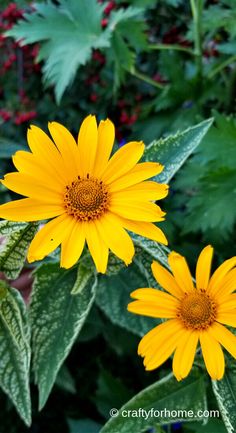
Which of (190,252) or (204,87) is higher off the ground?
(204,87)

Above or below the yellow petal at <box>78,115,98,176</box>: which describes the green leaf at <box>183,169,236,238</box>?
below

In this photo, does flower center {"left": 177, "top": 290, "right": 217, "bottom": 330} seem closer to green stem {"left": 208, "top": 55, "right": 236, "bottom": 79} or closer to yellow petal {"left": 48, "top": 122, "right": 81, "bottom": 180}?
yellow petal {"left": 48, "top": 122, "right": 81, "bottom": 180}

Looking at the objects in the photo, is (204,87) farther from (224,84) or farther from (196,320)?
(196,320)

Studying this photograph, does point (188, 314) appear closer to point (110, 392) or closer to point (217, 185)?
point (217, 185)

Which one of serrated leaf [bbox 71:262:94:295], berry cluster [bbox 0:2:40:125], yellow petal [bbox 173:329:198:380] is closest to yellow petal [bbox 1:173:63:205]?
serrated leaf [bbox 71:262:94:295]

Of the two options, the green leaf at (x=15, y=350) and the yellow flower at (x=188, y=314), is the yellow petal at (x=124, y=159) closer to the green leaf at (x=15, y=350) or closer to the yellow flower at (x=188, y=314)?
the yellow flower at (x=188, y=314)

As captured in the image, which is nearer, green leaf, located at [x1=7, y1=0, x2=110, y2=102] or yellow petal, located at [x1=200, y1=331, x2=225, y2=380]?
yellow petal, located at [x1=200, y1=331, x2=225, y2=380]

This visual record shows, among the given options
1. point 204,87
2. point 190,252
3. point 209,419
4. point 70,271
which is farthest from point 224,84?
point 209,419
